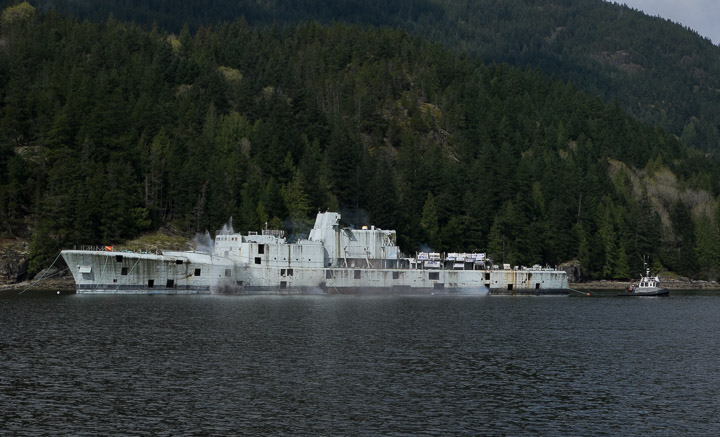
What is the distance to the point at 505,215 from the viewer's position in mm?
149250

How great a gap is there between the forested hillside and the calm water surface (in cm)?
4762

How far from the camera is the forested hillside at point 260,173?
124 metres

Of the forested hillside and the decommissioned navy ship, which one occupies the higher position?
the forested hillside

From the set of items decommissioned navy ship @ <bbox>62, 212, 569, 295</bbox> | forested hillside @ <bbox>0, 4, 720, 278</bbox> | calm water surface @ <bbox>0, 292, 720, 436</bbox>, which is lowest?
calm water surface @ <bbox>0, 292, 720, 436</bbox>

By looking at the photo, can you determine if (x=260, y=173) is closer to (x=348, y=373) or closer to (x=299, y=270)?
(x=299, y=270)

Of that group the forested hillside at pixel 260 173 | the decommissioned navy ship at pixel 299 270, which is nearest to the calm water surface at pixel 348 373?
the decommissioned navy ship at pixel 299 270

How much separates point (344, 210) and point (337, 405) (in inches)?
4407

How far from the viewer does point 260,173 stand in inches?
5723

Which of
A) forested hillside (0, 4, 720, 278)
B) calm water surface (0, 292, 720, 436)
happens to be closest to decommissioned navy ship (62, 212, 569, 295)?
calm water surface (0, 292, 720, 436)

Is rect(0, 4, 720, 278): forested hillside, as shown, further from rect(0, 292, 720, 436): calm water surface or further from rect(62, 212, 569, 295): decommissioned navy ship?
rect(0, 292, 720, 436): calm water surface

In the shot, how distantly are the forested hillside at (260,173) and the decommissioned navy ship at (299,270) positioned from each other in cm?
2017

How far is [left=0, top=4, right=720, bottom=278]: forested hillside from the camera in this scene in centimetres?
12362

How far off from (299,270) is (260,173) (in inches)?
1774

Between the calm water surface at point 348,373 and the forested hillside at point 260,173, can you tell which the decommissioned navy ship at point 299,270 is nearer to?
the calm water surface at point 348,373
